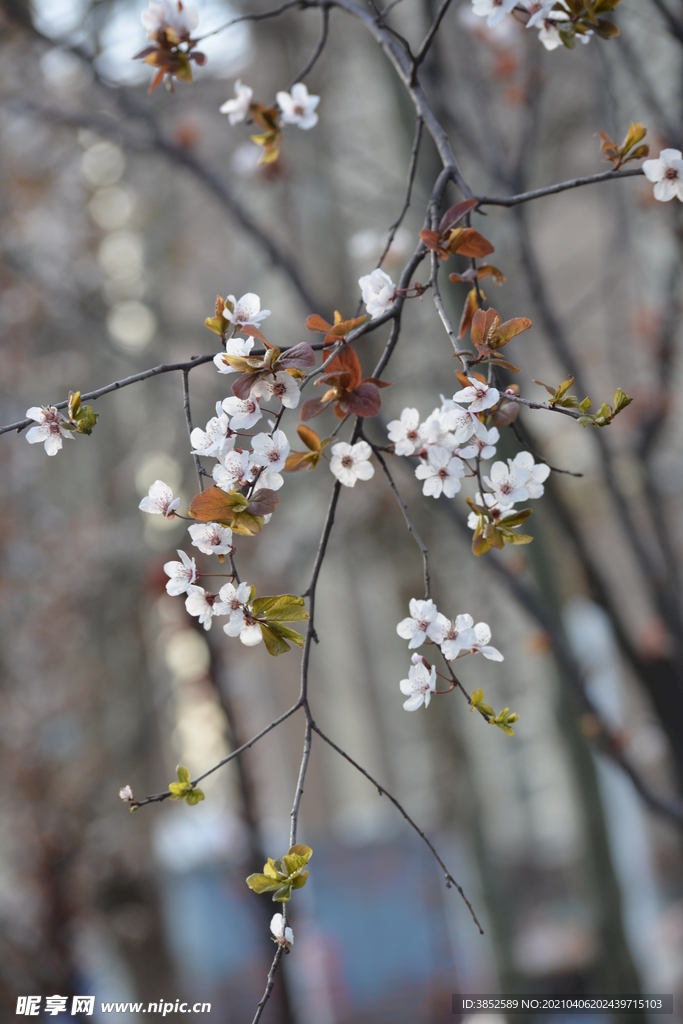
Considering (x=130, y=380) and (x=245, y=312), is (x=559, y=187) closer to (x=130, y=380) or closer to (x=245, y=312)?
(x=245, y=312)

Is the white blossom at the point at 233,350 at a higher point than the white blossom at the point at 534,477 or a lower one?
higher

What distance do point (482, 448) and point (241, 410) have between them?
239mm

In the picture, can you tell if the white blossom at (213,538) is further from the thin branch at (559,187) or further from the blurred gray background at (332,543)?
the blurred gray background at (332,543)

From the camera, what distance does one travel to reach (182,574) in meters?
0.79

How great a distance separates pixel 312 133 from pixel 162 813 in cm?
556

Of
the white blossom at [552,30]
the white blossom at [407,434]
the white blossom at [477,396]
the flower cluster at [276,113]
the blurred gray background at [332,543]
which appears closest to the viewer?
the white blossom at [477,396]

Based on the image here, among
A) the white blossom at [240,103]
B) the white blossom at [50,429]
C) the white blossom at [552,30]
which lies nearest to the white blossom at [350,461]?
the white blossom at [50,429]

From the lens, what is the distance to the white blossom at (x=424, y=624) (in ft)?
2.62

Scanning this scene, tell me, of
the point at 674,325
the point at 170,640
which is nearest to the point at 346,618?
the point at 170,640

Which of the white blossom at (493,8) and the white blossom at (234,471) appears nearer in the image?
the white blossom at (234,471)

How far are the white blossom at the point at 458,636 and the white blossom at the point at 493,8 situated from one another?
0.66m

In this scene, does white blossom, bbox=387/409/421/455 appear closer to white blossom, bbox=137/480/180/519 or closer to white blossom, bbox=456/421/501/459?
white blossom, bbox=456/421/501/459

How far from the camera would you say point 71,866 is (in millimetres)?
3301

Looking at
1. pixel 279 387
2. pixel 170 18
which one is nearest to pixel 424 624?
pixel 279 387
